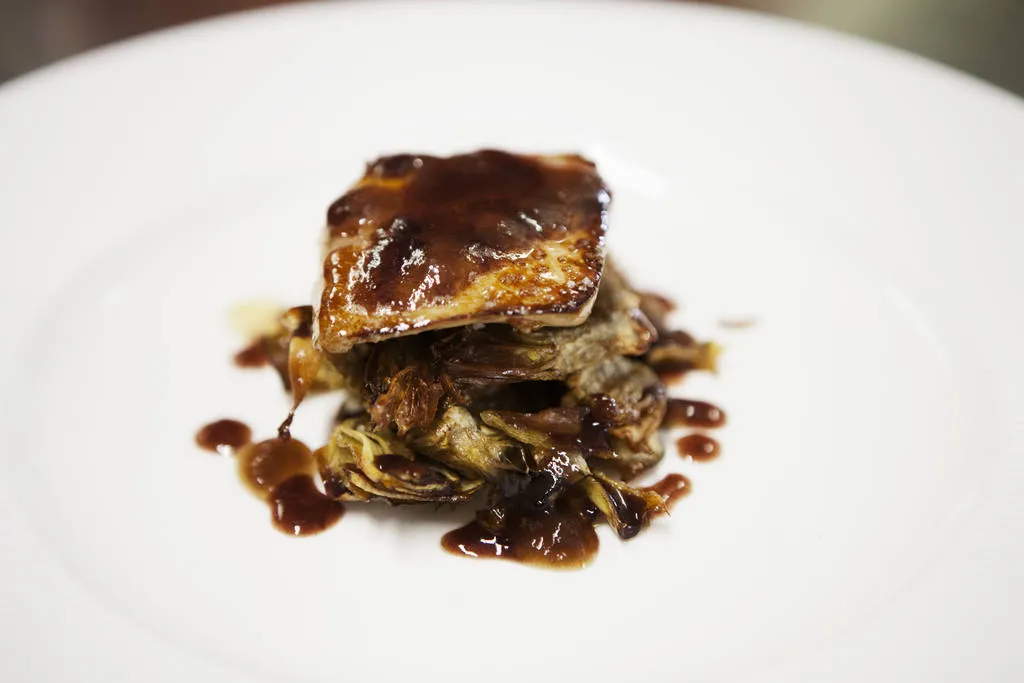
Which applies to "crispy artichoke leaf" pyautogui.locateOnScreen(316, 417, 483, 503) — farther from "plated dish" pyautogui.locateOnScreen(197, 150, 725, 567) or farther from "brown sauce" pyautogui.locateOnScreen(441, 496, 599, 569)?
"brown sauce" pyautogui.locateOnScreen(441, 496, 599, 569)

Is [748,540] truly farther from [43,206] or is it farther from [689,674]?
[43,206]

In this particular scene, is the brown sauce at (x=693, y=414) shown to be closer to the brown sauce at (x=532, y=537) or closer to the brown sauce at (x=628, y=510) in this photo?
the brown sauce at (x=628, y=510)

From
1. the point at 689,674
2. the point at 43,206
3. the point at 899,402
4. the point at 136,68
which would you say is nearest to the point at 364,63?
the point at 136,68

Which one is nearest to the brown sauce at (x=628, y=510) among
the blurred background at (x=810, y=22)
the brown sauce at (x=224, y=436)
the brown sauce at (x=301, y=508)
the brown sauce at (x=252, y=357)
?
the brown sauce at (x=301, y=508)

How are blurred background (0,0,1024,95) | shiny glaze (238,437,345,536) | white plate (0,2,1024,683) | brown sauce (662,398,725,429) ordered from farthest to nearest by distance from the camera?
blurred background (0,0,1024,95) → brown sauce (662,398,725,429) → shiny glaze (238,437,345,536) → white plate (0,2,1024,683)

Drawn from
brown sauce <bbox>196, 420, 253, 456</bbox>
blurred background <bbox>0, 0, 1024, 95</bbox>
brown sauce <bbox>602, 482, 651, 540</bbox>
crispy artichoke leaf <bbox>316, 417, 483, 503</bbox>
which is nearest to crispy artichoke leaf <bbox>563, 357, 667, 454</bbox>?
brown sauce <bbox>602, 482, 651, 540</bbox>

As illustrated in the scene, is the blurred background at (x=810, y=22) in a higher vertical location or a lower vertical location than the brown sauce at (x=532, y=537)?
higher
